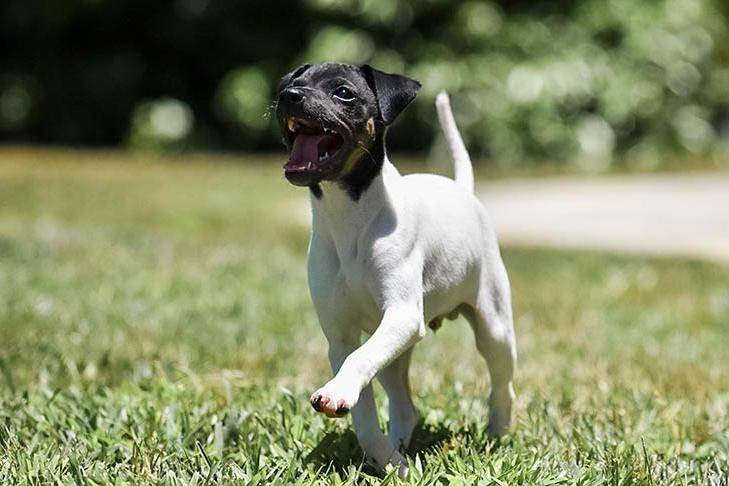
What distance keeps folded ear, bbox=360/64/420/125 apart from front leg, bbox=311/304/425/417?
486 mm

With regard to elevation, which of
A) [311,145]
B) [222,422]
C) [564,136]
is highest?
[311,145]

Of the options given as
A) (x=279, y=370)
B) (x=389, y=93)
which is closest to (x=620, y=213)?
(x=279, y=370)

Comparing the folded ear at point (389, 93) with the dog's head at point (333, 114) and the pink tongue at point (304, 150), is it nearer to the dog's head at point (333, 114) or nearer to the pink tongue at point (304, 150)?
the dog's head at point (333, 114)

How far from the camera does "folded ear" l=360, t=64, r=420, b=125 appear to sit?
10.2 feet

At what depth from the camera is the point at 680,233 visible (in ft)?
33.8

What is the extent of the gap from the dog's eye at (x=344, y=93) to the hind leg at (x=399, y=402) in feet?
2.64

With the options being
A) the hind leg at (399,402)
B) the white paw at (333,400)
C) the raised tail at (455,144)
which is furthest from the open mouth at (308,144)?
the raised tail at (455,144)

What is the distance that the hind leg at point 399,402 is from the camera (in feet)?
11.3

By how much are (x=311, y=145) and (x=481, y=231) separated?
0.74 m

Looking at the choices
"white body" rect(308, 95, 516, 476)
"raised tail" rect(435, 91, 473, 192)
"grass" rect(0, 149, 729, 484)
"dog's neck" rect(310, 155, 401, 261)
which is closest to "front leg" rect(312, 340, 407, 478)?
"white body" rect(308, 95, 516, 476)

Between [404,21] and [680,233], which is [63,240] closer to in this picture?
[680,233]

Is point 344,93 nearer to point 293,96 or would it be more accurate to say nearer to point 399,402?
point 293,96

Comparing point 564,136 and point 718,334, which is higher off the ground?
point 718,334

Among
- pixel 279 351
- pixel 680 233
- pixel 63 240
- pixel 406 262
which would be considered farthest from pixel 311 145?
pixel 680 233
